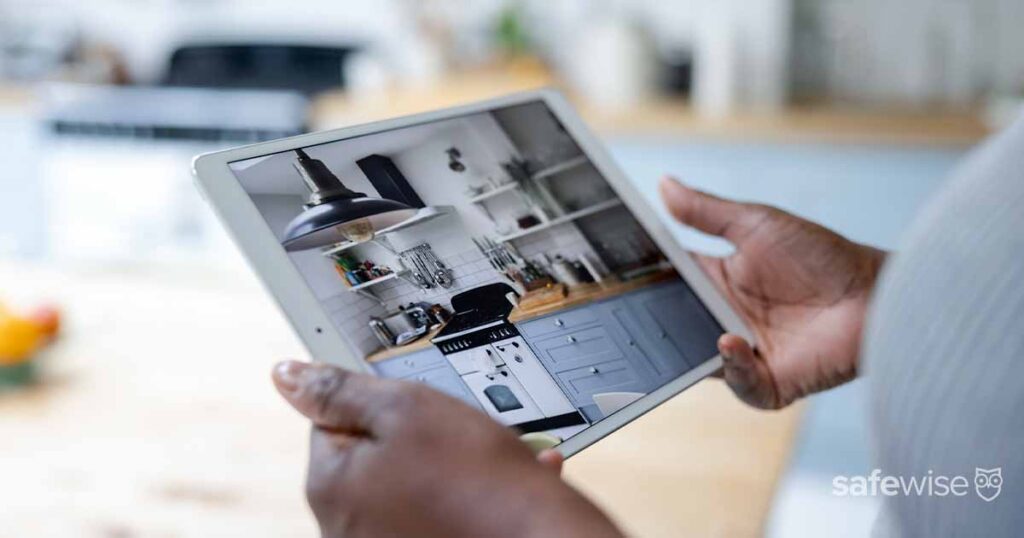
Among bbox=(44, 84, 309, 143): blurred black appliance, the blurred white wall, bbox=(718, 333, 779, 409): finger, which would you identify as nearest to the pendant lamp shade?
bbox=(718, 333, 779, 409): finger

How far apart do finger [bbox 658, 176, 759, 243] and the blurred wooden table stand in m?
0.21

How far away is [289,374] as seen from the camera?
58 cm

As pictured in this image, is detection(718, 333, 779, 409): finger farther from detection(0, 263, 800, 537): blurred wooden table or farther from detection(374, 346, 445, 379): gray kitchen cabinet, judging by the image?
detection(374, 346, 445, 379): gray kitchen cabinet

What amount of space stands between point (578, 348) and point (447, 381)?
125 mm

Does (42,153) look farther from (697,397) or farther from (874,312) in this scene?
(874,312)

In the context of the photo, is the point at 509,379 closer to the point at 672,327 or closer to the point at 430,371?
the point at 430,371

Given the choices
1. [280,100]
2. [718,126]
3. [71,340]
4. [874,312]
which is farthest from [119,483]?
[280,100]

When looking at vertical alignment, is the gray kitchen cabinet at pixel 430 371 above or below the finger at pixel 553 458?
above

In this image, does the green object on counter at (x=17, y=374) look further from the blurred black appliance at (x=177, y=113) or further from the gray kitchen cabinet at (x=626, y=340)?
the blurred black appliance at (x=177, y=113)

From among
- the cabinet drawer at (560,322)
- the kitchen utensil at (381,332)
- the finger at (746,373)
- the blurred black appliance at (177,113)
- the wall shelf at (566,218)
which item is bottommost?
the finger at (746,373)

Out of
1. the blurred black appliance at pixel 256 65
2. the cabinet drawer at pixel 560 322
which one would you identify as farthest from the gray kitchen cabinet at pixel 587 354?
the blurred black appliance at pixel 256 65

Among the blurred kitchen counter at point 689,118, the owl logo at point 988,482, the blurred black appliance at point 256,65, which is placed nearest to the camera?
the owl logo at point 988,482

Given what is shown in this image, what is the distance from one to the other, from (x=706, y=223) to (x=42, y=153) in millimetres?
2583

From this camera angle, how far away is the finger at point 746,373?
2.82 ft
